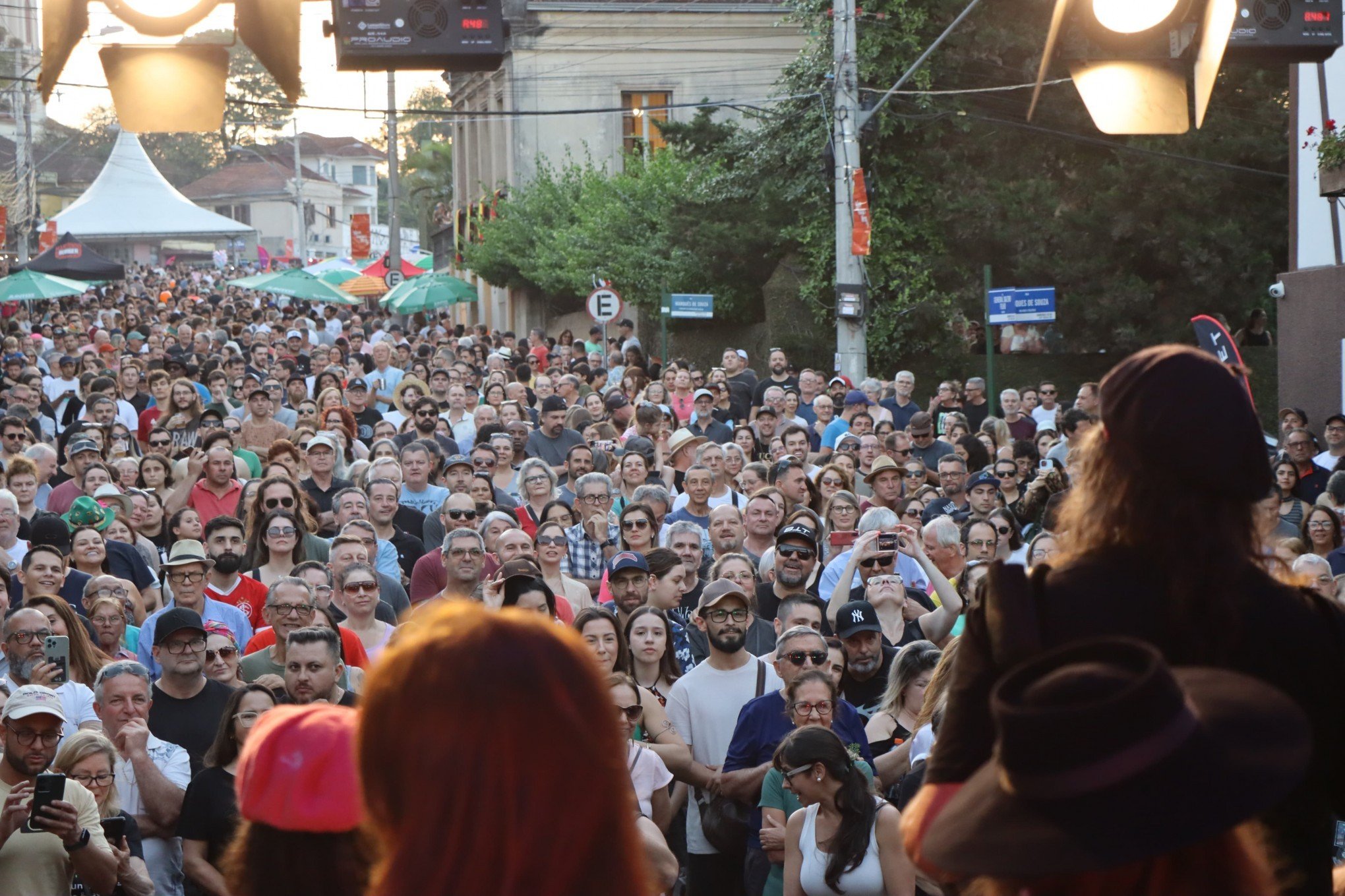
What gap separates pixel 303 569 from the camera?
29.0 feet

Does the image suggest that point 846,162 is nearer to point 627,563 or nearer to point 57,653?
point 627,563

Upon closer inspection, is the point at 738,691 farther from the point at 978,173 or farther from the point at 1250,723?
the point at 978,173

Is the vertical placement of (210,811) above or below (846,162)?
below

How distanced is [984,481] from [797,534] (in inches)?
112

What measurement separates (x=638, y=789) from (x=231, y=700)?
156 centimetres

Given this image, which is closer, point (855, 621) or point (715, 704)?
point (715, 704)

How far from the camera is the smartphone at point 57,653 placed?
7203mm

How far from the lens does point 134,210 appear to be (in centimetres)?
5088

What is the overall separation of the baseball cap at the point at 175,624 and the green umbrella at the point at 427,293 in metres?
29.5

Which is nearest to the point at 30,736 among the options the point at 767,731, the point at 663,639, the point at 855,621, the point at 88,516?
the point at 767,731

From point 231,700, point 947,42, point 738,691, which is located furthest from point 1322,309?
point 231,700

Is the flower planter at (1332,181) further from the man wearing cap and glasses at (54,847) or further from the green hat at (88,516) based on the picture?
the man wearing cap and glasses at (54,847)

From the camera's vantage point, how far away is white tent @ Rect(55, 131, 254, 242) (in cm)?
5000

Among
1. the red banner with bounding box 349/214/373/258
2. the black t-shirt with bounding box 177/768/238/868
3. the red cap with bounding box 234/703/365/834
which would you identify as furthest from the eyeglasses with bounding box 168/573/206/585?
the red banner with bounding box 349/214/373/258
